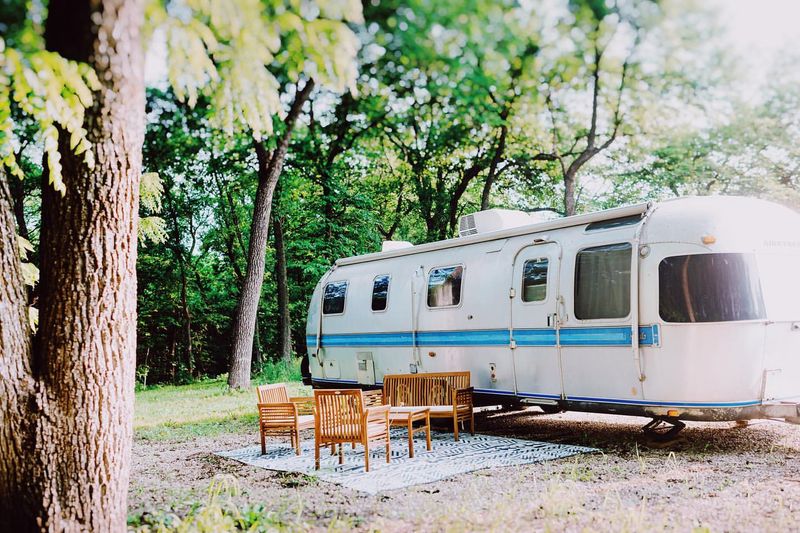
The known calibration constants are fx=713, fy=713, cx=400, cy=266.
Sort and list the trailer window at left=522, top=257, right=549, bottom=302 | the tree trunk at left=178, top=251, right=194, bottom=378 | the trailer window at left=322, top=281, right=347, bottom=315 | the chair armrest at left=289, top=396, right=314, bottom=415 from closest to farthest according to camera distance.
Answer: the trailer window at left=522, top=257, right=549, bottom=302, the chair armrest at left=289, top=396, right=314, bottom=415, the trailer window at left=322, top=281, right=347, bottom=315, the tree trunk at left=178, top=251, right=194, bottom=378

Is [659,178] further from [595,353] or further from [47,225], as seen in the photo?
[47,225]

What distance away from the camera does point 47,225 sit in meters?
4.75

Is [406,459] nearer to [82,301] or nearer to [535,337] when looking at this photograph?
[535,337]

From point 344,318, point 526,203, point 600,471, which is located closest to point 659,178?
point 526,203

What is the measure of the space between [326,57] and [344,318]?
9676mm

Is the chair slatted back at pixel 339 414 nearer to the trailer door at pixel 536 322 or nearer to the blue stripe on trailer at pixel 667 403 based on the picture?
the trailer door at pixel 536 322

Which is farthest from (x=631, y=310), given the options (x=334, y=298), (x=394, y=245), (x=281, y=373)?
(x=281, y=373)

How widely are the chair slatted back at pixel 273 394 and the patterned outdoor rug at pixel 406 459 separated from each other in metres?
0.61

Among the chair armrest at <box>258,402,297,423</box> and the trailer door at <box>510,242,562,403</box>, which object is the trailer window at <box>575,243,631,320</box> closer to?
the trailer door at <box>510,242,562,403</box>

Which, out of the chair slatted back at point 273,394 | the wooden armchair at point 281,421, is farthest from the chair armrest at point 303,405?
the wooden armchair at point 281,421

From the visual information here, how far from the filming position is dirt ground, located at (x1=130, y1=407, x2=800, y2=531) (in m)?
5.57

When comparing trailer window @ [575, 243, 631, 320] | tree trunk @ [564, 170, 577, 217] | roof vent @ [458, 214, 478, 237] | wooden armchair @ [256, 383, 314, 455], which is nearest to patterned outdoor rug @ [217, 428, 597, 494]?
wooden armchair @ [256, 383, 314, 455]

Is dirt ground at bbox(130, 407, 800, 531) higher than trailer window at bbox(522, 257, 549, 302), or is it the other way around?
trailer window at bbox(522, 257, 549, 302)

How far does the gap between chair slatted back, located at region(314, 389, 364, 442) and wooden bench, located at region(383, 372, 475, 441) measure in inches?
74.8
